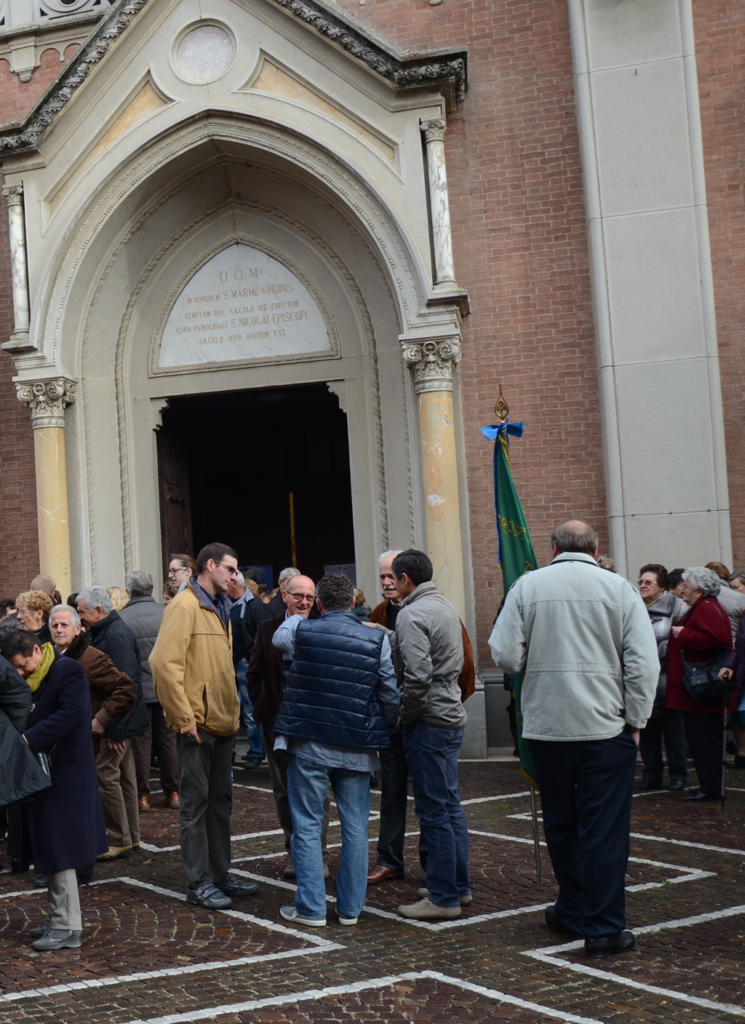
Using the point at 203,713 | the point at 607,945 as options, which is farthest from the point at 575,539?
the point at 203,713

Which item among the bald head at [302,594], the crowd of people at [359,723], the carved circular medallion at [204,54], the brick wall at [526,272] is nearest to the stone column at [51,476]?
the carved circular medallion at [204,54]

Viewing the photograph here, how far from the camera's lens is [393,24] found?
12.2 m

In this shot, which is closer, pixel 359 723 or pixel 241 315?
pixel 359 723

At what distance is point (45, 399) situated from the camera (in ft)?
38.9

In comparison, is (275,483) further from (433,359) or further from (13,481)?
(433,359)

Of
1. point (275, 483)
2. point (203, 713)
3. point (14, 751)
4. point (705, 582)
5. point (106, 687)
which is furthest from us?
point (275, 483)

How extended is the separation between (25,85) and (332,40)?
4.05m

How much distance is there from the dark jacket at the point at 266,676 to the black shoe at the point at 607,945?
8.27 feet

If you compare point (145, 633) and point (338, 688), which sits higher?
point (145, 633)

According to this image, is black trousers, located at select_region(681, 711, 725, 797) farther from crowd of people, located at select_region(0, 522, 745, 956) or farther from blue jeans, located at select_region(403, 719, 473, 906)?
blue jeans, located at select_region(403, 719, 473, 906)

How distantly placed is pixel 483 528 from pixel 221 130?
512 centimetres

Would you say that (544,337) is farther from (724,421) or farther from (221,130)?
(221,130)

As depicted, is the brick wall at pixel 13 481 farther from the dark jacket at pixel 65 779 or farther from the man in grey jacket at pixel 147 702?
the dark jacket at pixel 65 779

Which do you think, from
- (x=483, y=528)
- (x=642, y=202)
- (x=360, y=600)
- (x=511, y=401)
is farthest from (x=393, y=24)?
(x=360, y=600)
